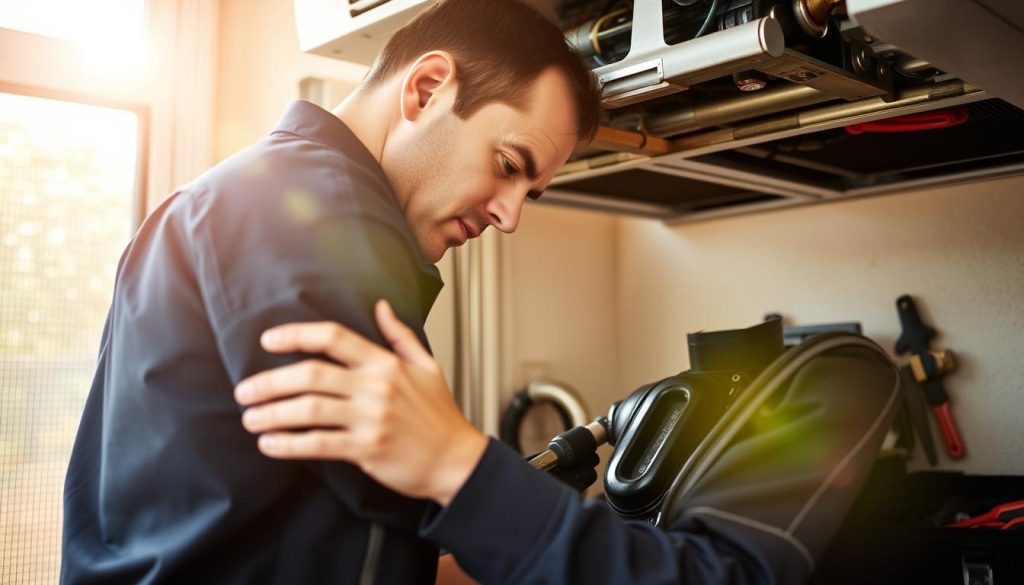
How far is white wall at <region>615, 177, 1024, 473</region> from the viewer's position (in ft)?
4.42

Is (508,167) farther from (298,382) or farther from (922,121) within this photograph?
(922,121)

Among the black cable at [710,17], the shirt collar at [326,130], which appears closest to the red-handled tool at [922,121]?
the black cable at [710,17]

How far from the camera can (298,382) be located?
520 millimetres

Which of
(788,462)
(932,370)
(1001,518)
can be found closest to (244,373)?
(788,462)

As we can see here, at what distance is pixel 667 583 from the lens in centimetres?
59

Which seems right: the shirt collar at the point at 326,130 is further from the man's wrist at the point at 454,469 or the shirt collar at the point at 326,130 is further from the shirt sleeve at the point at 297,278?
the man's wrist at the point at 454,469

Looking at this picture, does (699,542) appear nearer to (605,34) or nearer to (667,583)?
(667,583)

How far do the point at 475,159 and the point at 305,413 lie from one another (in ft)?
1.07

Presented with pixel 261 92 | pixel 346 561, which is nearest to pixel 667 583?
pixel 346 561

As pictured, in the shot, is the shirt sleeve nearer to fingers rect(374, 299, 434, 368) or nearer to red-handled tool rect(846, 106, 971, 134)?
fingers rect(374, 299, 434, 368)

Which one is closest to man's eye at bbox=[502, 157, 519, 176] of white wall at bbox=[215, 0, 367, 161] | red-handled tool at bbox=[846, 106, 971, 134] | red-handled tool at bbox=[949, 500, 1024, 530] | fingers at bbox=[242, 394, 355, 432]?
fingers at bbox=[242, 394, 355, 432]

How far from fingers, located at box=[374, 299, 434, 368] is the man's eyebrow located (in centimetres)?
25

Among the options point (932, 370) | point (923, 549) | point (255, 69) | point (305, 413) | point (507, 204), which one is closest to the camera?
point (305, 413)

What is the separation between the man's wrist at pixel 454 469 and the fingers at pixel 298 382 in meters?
0.08
